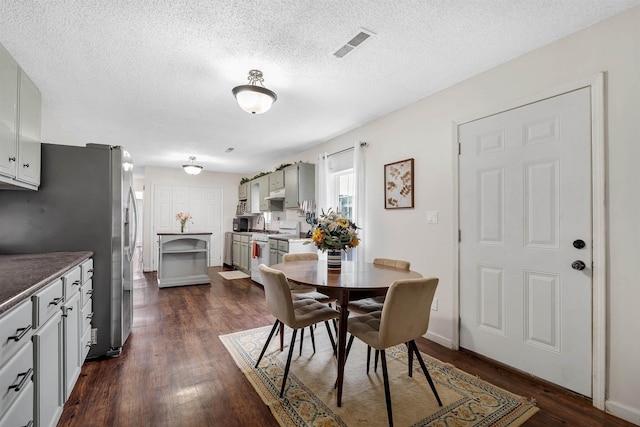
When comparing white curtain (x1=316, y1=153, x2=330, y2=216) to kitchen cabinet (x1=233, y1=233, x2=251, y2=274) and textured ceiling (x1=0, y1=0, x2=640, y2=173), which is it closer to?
textured ceiling (x1=0, y1=0, x2=640, y2=173)

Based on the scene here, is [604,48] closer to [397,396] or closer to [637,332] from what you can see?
[637,332]

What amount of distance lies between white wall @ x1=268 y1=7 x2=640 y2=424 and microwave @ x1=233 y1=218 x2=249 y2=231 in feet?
15.1

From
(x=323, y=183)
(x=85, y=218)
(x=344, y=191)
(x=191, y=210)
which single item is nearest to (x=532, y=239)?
(x=344, y=191)

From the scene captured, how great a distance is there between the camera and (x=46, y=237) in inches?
91.9

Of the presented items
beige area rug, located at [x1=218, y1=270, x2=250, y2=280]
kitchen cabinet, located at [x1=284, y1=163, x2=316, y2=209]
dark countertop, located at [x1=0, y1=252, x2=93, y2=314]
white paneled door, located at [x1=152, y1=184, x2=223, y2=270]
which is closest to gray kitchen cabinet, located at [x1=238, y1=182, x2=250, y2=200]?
white paneled door, located at [x1=152, y1=184, x2=223, y2=270]

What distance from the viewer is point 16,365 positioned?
115 centimetres

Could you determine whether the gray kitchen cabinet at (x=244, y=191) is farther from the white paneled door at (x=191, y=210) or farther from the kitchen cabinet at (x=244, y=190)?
the white paneled door at (x=191, y=210)

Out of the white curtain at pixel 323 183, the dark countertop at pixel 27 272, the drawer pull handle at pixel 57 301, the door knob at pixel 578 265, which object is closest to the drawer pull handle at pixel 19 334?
the dark countertop at pixel 27 272

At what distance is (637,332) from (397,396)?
58.5 inches

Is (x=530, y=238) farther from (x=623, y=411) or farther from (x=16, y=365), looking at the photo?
(x=16, y=365)

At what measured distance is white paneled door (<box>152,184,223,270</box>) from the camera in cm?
698

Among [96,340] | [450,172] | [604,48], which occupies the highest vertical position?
[604,48]

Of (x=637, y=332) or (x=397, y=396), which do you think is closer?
(x=637, y=332)

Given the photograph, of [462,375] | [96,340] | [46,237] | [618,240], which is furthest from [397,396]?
[46,237]
